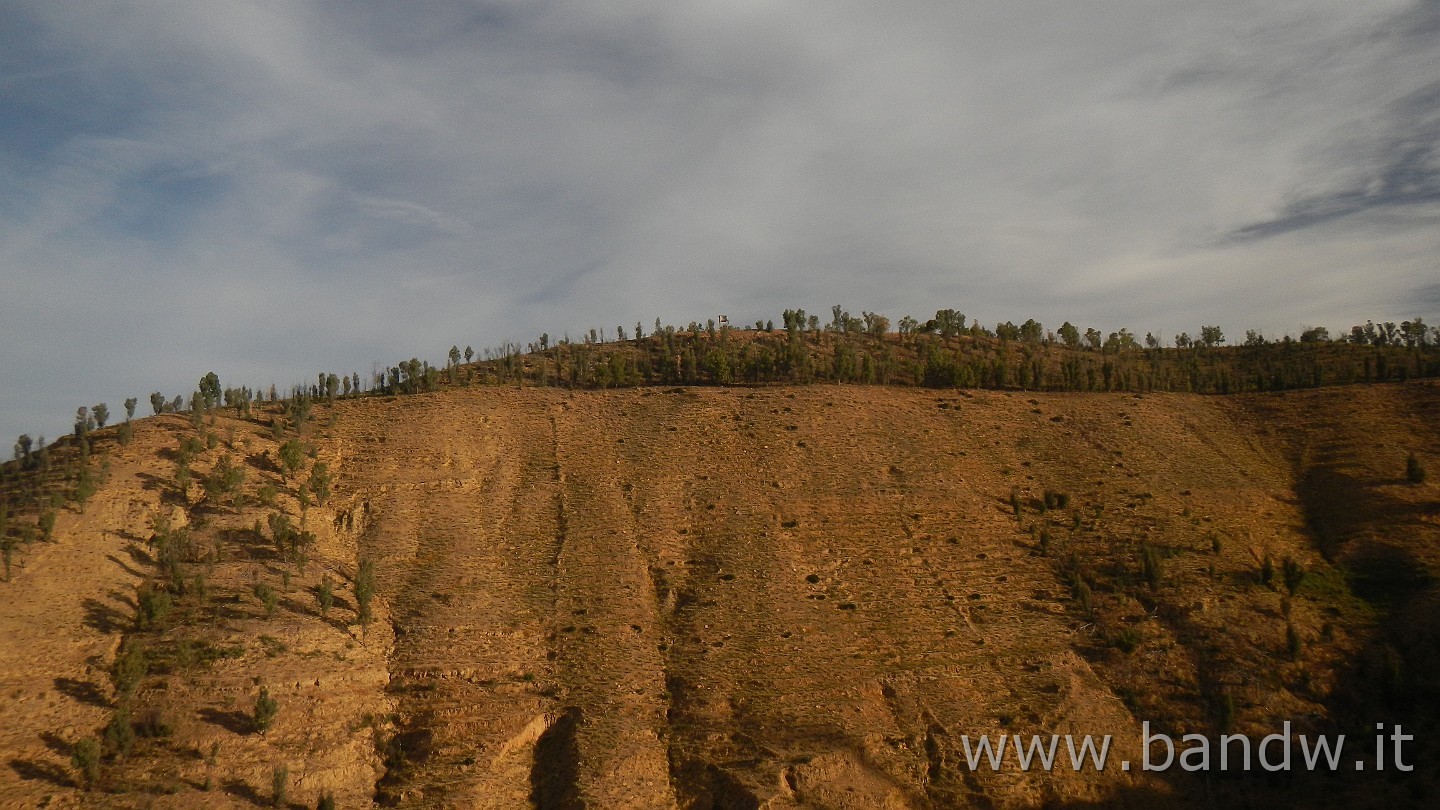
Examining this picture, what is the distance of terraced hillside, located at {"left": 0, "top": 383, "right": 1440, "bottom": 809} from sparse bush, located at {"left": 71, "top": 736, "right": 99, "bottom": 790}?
0.72 ft

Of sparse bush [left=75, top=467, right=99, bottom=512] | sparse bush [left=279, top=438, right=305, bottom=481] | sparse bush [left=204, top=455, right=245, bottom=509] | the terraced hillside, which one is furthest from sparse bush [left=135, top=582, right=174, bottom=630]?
sparse bush [left=279, top=438, right=305, bottom=481]

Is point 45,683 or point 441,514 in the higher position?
point 441,514

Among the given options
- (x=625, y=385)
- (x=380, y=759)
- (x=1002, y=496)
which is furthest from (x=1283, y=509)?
(x=380, y=759)

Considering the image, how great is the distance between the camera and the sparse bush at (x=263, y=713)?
3297 centimetres

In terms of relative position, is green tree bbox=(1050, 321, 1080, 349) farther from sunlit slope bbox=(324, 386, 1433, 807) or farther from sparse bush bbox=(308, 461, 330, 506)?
sparse bush bbox=(308, 461, 330, 506)

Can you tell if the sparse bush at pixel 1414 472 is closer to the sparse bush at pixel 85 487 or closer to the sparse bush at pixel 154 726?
the sparse bush at pixel 154 726

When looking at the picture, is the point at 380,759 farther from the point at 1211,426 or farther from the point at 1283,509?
the point at 1211,426

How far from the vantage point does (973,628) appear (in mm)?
41656

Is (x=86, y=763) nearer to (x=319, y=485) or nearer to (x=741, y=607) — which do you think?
(x=319, y=485)

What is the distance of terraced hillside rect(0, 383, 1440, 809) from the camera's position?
111 ft

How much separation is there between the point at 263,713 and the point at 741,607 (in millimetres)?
19557

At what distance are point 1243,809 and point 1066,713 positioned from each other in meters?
6.77

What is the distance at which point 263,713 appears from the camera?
32969 mm

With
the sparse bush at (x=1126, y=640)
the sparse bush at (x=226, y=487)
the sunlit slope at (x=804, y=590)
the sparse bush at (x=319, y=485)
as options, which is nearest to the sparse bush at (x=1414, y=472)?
the sunlit slope at (x=804, y=590)
